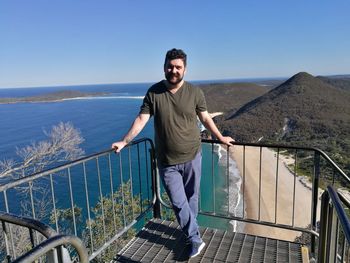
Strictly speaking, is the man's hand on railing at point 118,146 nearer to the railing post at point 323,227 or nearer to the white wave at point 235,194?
the railing post at point 323,227

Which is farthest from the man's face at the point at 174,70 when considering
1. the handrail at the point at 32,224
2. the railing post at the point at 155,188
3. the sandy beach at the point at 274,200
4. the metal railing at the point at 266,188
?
the sandy beach at the point at 274,200

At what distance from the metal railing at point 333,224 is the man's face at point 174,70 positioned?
1591 mm

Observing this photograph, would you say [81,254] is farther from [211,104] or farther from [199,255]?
[211,104]

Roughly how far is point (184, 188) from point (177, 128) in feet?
2.44

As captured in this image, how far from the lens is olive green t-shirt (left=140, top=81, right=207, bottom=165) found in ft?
9.66

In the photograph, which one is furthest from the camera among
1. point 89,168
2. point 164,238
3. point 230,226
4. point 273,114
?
point 273,114

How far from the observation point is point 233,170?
125ft

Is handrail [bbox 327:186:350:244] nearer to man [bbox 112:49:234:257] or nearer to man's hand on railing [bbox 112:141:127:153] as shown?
man [bbox 112:49:234:257]

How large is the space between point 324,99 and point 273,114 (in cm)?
1088

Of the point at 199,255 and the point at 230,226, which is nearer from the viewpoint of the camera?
the point at 199,255

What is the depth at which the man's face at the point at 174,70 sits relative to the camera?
2.84 metres

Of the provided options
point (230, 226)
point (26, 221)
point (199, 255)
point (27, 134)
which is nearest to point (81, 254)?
point (26, 221)

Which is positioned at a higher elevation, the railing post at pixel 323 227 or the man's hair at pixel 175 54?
the man's hair at pixel 175 54

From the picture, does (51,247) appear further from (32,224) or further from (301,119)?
(301,119)
